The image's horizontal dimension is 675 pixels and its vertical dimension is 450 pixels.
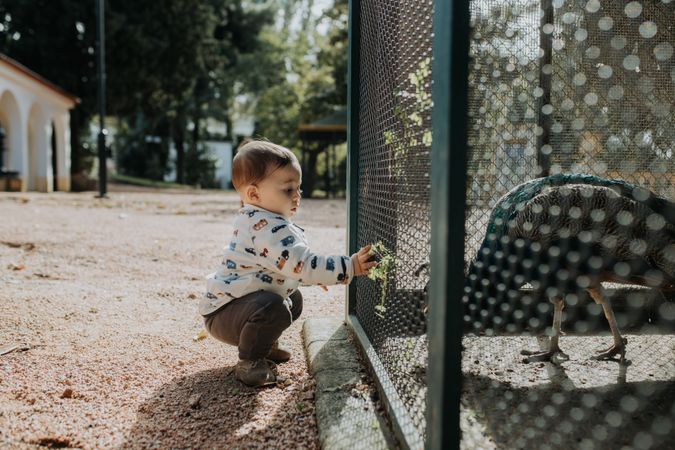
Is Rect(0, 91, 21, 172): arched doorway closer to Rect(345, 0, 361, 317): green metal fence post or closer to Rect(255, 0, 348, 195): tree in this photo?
Rect(255, 0, 348, 195): tree

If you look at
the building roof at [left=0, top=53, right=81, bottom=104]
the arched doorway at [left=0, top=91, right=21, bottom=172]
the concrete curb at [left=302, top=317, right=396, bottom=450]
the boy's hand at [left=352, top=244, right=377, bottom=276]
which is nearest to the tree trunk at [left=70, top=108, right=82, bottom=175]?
the building roof at [left=0, top=53, right=81, bottom=104]

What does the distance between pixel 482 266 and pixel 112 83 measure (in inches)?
819

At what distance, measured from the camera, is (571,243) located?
2174 millimetres

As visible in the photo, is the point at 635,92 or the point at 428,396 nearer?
the point at 428,396

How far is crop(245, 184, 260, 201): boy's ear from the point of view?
2449 millimetres

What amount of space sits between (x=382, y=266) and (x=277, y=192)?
554 millimetres

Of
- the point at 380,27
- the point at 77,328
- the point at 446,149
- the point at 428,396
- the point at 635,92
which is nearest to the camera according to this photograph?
the point at 446,149

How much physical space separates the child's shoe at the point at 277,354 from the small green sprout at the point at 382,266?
26.3 inches

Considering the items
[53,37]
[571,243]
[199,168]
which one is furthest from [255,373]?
[199,168]

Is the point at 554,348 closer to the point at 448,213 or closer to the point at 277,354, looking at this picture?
the point at 277,354

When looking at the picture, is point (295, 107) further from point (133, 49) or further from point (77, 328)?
point (77, 328)

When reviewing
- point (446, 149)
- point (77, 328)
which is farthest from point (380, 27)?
point (77, 328)

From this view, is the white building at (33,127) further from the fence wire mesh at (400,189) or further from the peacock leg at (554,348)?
the peacock leg at (554,348)

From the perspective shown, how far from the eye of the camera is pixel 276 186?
95.9 inches
